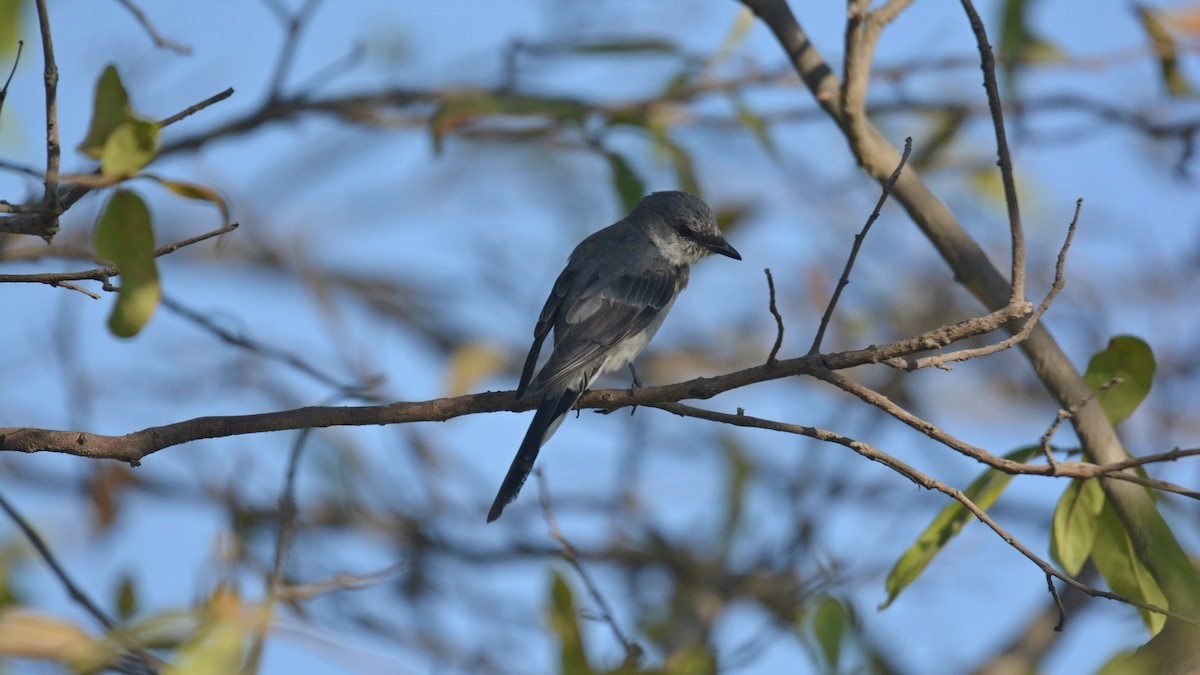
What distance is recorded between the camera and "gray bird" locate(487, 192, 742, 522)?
3.75m

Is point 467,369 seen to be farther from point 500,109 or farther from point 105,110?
point 105,110

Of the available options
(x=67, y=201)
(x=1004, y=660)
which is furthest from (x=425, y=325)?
(x=67, y=201)

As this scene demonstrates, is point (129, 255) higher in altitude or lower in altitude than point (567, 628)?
higher

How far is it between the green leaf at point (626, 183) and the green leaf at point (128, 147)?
2.17 meters

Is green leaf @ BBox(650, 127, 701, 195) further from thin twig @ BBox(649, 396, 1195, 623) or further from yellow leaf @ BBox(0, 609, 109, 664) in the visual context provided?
yellow leaf @ BBox(0, 609, 109, 664)

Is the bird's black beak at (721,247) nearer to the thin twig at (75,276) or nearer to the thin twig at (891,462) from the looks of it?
the thin twig at (891,462)

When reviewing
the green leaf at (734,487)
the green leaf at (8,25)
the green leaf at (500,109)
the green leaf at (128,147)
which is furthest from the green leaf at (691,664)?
the green leaf at (8,25)

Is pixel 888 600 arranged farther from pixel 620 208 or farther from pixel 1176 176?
pixel 1176 176

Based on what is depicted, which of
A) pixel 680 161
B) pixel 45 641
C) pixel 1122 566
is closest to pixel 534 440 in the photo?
pixel 680 161

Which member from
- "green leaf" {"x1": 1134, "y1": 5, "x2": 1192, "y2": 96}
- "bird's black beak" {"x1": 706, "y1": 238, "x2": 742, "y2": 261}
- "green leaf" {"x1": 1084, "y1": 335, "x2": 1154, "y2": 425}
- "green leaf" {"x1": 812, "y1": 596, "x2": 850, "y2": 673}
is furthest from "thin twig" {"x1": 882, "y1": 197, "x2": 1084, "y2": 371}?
"bird's black beak" {"x1": 706, "y1": 238, "x2": 742, "y2": 261}

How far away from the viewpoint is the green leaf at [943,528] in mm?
3195

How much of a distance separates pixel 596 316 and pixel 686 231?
1078mm

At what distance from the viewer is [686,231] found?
529 cm

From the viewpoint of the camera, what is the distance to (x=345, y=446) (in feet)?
20.9
